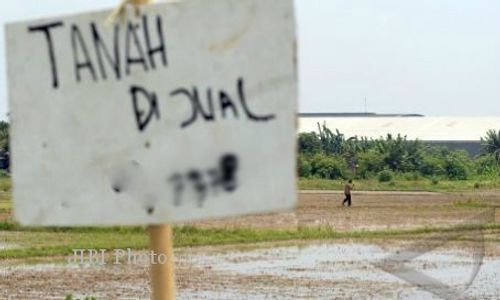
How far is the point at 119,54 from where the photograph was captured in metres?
2.06

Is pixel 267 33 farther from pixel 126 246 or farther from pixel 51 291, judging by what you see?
pixel 126 246

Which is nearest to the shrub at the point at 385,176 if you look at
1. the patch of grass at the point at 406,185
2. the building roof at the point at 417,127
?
the patch of grass at the point at 406,185

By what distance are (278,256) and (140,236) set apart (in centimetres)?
403

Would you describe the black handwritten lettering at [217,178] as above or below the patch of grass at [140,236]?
above

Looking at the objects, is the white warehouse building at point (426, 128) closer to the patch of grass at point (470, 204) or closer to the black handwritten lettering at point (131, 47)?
the patch of grass at point (470, 204)

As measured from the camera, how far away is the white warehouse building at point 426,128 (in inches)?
2717

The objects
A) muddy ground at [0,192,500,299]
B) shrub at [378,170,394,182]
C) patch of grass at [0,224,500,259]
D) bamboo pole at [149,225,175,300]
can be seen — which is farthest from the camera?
shrub at [378,170,394,182]

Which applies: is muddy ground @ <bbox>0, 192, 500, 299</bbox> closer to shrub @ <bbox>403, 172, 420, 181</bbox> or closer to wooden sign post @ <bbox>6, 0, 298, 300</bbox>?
wooden sign post @ <bbox>6, 0, 298, 300</bbox>

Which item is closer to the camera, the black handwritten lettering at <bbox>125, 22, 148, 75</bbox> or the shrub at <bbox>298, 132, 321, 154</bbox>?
the black handwritten lettering at <bbox>125, 22, 148, 75</bbox>

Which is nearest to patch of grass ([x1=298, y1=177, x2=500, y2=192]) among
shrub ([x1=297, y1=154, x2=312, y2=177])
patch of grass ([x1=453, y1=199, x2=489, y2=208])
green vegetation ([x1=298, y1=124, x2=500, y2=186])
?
green vegetation ([x1=298, y1=124, x2=500, y2=186])

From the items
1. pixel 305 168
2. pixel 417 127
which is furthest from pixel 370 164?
pixel 417 127

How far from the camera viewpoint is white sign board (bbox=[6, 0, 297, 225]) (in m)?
1.98

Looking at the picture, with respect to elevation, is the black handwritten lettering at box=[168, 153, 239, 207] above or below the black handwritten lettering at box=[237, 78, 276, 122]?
below

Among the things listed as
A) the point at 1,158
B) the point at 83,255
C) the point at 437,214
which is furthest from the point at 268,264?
the point at 1,158
